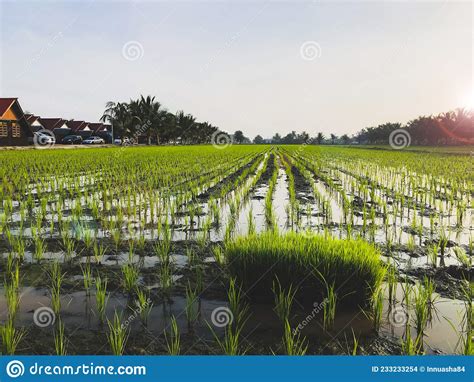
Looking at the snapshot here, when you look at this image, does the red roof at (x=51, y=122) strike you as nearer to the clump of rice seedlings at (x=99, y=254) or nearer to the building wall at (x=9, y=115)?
the building wall at (x=9, y=115)

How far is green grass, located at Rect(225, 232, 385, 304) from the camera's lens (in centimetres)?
307

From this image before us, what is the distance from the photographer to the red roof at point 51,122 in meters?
41.3

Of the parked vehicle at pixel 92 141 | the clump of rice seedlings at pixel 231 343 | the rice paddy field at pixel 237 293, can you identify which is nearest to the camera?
the clump of rice seedlings at pixel 231 343

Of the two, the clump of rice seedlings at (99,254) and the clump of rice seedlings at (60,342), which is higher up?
the clump of rice seedlings at (99,254)

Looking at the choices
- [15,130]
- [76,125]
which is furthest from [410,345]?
[76,125]

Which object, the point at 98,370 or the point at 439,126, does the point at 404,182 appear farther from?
the point at 439,126

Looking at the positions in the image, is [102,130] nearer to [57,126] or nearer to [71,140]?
[57,126]

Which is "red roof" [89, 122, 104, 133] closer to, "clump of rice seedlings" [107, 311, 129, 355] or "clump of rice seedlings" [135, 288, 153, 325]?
"clump of rice seedlings" [135, 288, 153, 325]

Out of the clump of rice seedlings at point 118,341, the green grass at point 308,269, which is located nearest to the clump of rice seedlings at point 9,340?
the clump of rice seedlings at point 118,341

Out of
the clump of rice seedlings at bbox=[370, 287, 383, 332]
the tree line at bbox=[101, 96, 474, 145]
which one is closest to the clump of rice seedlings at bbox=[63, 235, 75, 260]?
the clump of rice seedlings at bbox=[370, 287, 383, 332]

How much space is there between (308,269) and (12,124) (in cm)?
3000

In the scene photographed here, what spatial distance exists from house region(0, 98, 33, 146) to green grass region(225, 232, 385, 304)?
2806 centimetres

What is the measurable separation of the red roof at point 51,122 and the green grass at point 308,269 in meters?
42.8

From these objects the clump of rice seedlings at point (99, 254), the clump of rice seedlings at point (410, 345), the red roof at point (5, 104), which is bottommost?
the clump of rice seedlings at point (410, 345)
